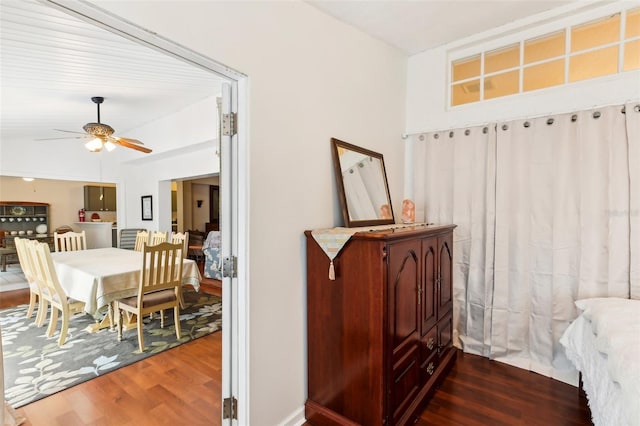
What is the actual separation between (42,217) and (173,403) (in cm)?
785

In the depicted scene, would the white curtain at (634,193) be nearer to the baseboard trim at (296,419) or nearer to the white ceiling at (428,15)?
the white ceiling at (428,15)

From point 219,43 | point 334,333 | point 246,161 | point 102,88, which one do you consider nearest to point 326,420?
point 334,333

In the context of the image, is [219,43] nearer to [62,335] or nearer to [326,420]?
[326,420]

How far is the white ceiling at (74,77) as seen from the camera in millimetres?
1968

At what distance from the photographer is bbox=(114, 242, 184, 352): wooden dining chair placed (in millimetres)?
2814

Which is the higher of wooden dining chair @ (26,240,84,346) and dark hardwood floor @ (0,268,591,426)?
wooden dining chair @ (26,240,84,346)

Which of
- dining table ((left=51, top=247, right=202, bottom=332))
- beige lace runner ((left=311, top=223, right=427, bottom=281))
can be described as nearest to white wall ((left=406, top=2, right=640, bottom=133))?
beige lace runner ((left=311, top=223, right=427, bottom=281))

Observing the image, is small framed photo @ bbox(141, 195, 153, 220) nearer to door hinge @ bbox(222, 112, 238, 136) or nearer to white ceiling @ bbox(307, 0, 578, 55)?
door hinge @ bbox(222, 112, 238, 136)

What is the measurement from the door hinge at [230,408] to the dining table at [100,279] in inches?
75.6

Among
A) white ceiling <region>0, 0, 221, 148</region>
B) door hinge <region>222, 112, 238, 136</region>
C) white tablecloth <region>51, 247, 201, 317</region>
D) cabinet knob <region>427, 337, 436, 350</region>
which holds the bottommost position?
cabinet knob <region>427, 337, 436, 350</region>

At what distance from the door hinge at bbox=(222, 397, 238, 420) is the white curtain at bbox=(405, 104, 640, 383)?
2.05 m

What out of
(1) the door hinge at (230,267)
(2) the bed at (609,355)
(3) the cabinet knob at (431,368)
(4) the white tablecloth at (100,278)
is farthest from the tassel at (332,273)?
(4) the white tablecloth at (100,278)

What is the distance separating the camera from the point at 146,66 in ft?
8.83

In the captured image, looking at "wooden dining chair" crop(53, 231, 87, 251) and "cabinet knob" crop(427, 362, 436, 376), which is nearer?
"cabinet knob" crop(427, 362, 436, 376)
